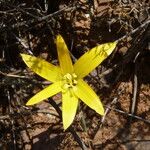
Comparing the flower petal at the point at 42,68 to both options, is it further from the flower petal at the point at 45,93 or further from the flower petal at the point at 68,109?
the flower petal at the point at 68,109

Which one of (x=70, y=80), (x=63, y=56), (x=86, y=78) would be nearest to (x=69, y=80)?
(x=70, y=80)

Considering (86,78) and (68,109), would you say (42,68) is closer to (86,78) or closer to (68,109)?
(68,109)

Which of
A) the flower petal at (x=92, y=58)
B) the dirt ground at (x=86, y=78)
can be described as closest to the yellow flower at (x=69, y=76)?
the flower petal at (x=92, y=58)

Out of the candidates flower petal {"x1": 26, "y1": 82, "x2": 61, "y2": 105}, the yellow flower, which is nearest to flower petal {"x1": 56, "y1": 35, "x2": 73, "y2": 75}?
the yellow flower

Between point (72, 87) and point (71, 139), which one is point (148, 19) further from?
point (71, 139)

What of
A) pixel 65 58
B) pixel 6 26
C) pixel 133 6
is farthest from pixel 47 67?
pixel 133 6

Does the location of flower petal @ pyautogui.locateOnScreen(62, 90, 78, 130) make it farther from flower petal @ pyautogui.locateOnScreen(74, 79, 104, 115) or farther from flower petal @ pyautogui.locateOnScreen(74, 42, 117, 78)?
flower petal @ pyautogui.locateOnScreen(74, 42, 117, 78)
